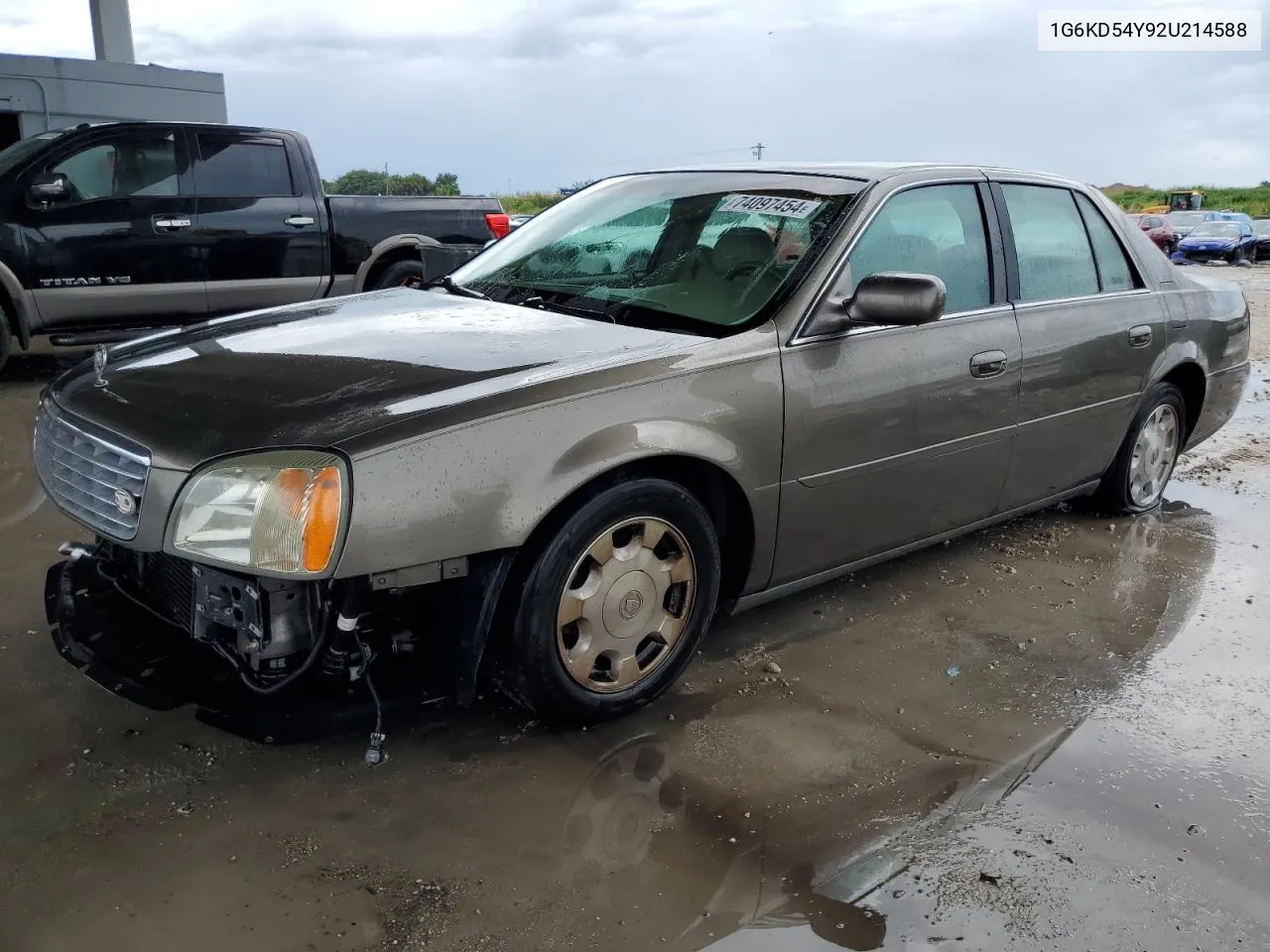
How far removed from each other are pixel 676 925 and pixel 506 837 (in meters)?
0.49

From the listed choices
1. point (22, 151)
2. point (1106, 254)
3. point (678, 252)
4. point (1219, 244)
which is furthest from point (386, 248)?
point (1219, 244)

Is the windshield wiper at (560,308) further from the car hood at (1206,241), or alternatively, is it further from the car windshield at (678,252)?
the car hood at (1206,241)

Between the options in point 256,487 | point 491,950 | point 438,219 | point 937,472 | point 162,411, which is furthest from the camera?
point 438,219

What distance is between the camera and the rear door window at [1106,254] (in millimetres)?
4426

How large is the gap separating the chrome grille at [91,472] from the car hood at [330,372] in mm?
45

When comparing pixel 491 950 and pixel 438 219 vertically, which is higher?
pixel 438 219

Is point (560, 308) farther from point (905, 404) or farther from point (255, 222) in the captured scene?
point (255, 222)

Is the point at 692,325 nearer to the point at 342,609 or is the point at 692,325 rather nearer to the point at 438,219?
the point at 342,609

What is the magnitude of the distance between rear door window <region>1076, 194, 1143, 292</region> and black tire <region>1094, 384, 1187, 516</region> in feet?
1.72

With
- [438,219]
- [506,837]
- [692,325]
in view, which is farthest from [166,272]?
[506,837]

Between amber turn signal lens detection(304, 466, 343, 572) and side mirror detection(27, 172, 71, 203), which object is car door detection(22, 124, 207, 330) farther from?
amber turn signal lens detection(304, 466, 343, 572)

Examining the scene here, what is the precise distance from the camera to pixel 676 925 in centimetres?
220

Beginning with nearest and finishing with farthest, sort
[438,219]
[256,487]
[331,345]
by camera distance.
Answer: [256,487] < [331,345] < [438,219]

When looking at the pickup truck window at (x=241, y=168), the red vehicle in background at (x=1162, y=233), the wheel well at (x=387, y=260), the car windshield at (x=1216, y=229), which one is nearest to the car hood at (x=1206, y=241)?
the car windshield at (x=1216, y=229)
